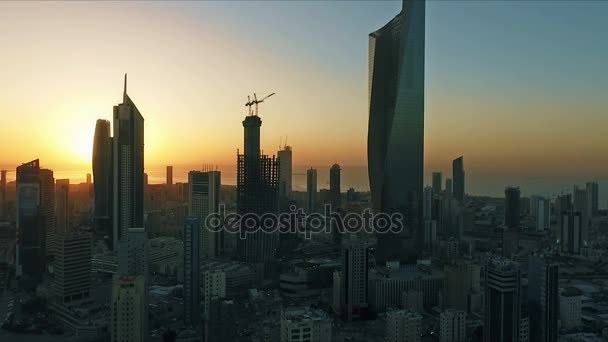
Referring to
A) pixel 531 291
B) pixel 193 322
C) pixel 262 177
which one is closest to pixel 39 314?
pixel 193 322

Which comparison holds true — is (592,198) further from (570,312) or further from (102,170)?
(102,170)

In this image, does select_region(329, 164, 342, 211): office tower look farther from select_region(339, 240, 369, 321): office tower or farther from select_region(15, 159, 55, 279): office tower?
select_region(339, 240, 369, 321): office tower

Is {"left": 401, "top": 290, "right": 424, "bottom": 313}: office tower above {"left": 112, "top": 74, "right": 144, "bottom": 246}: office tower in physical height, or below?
below

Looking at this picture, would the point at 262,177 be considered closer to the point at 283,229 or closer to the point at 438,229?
the point at 283,229

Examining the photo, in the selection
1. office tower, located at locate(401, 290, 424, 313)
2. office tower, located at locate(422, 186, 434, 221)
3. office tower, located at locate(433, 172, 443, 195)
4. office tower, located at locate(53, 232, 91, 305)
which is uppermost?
office tower, located at locate(433, 172, 443, 195)

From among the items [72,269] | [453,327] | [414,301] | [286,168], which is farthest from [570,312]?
[286,168]

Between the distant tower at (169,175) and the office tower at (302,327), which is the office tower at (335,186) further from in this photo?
the office tower at (302,327)

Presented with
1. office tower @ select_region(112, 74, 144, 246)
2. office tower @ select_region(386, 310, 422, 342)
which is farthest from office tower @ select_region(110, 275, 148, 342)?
office tower @ select_region(112, 74, 144, 246)
